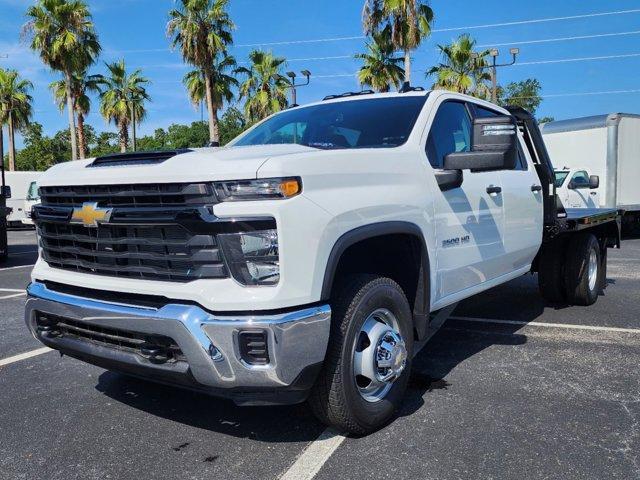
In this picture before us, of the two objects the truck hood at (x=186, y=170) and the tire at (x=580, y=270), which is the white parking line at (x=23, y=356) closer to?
the truck hood at (x=186, y=170)

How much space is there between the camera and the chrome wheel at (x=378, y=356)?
314cm

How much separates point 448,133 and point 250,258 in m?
2.22

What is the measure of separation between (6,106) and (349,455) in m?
42.7

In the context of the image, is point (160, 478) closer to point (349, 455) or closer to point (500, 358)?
point (349, 455)

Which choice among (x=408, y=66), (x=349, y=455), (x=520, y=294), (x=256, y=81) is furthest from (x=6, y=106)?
(x=349, y=455)

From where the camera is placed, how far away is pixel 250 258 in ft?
8.70

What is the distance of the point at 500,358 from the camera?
4664 mm

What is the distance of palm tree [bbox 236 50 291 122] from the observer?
113 ft

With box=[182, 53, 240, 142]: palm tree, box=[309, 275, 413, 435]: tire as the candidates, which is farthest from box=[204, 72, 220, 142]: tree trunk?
box=[309, 275, 413, 435]: tire

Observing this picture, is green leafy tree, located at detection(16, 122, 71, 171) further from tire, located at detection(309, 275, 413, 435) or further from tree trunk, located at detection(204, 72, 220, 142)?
tire, located at detection(309, 275, 413, 435)

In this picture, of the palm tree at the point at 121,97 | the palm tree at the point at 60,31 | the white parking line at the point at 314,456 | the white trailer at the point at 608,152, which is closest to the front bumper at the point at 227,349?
the white parking line at the point at 314,456

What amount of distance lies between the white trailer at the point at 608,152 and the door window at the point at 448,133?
39.2 feet

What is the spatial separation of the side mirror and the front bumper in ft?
4.82

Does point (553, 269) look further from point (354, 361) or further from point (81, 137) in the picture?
point (81, 137)
